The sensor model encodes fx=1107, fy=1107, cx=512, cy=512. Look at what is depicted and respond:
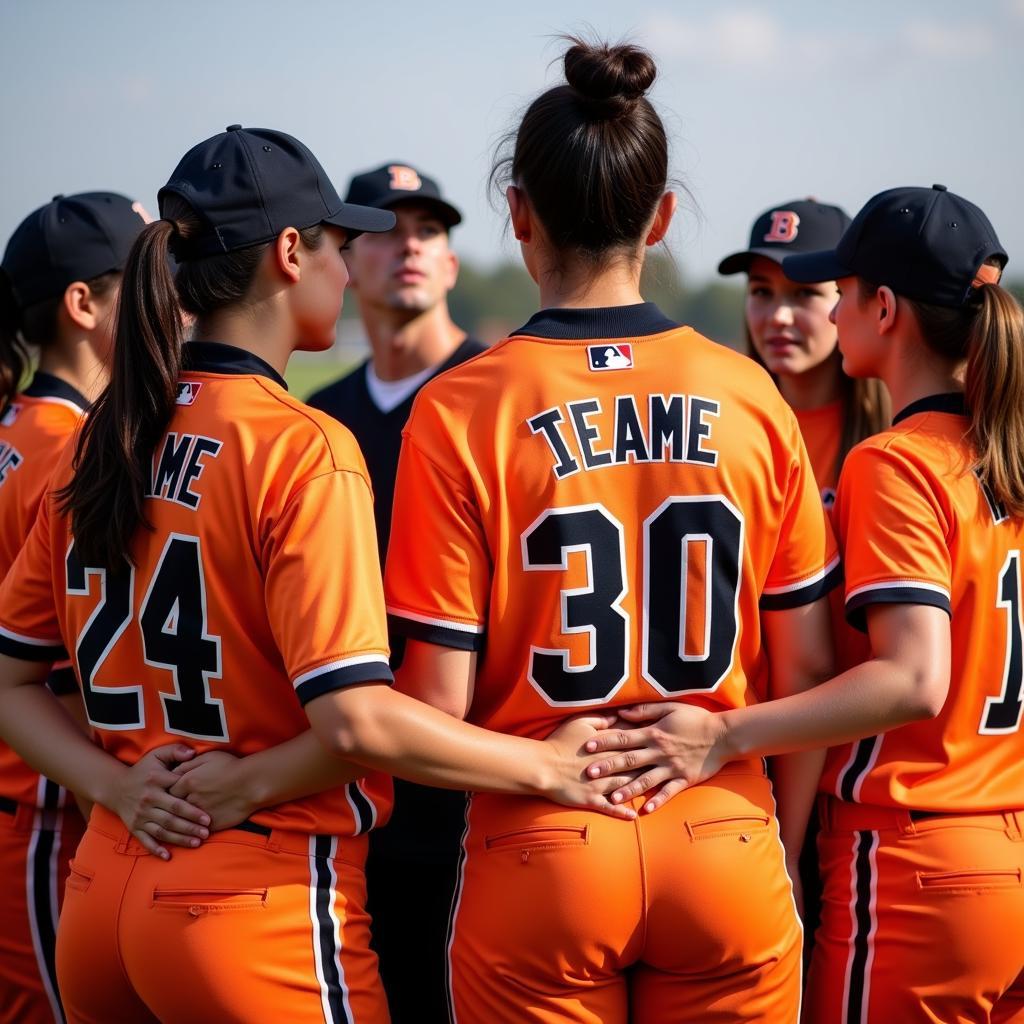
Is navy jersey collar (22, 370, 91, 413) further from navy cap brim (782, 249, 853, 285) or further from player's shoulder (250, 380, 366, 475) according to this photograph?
navy cap brim (782, 249, 853, 285)

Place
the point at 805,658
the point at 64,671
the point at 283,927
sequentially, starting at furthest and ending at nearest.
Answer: the point at 64,671, the point at 805,658, the point at 283,927

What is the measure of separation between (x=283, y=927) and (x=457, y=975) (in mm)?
369

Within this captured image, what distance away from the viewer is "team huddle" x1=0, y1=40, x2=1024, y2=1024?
2.11m

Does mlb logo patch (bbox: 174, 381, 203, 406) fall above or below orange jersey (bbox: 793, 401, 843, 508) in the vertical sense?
above

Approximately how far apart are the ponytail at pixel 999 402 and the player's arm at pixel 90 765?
6.00 feet

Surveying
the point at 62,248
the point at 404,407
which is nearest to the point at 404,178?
the point at 404,407

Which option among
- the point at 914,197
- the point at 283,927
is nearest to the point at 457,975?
the point at 283,927

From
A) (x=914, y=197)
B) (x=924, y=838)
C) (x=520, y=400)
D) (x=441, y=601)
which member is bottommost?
(x=924, y=838)

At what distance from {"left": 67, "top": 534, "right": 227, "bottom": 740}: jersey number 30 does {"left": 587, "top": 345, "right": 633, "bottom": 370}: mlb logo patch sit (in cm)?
86

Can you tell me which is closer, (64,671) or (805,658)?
(805,658)

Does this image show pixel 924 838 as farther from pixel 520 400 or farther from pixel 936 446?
pixel 520 400

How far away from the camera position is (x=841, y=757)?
8.47ft

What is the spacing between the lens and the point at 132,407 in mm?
2211

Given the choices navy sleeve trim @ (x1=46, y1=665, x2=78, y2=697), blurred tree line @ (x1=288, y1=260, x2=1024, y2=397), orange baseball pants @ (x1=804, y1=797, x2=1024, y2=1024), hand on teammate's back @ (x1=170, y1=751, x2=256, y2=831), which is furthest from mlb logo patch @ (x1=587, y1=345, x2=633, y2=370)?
blurred tree line @ (x1=288, y1=260, x2=1024, y2=397)
